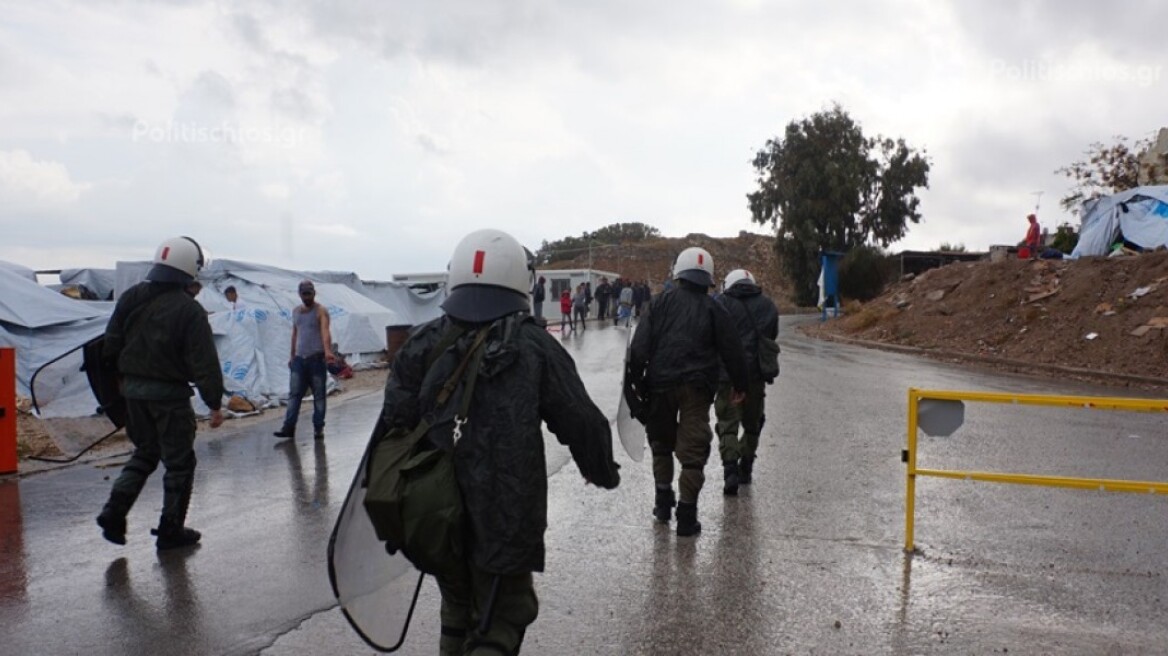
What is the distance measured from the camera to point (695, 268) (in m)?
6.07

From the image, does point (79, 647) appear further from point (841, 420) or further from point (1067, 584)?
point (841, 420)

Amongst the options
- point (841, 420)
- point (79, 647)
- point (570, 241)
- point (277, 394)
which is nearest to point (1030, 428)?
point (841, 420)

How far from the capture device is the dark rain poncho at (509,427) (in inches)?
118

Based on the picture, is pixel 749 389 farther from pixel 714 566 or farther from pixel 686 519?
pixel 714 566

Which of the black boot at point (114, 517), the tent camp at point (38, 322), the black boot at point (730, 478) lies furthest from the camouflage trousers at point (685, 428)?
the tent camp at point (38, 322)

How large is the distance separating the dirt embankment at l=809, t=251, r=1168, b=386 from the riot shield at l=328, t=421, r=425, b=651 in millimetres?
16887

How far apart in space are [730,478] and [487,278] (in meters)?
4.41

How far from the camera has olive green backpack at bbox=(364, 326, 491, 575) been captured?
2.87 m

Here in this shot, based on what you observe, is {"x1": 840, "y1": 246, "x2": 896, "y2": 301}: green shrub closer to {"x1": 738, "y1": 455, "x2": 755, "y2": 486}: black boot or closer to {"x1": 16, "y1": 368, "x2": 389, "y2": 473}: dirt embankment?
{"x1": 16, "y1": 368, "x2": 389, "y2": 473}: dirt embankment

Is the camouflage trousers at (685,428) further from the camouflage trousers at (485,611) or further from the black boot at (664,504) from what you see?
the camouflage trousers at (485,611)

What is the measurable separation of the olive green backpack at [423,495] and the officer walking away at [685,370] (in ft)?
9.59

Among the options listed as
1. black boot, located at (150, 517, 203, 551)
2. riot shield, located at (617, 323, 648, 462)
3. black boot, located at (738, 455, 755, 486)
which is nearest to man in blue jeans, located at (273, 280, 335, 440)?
black boot, located at (150, 517, 203, 551)

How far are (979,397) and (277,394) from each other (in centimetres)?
1156

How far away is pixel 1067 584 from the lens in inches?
197
